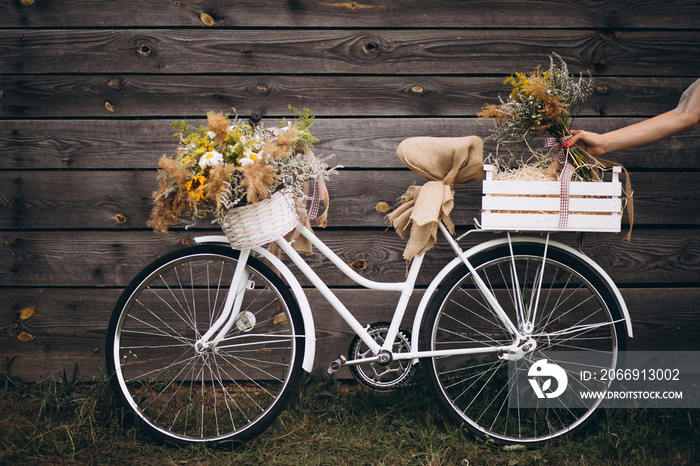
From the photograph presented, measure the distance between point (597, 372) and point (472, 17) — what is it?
211 cm

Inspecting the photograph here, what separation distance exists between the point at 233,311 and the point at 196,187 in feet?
2.02

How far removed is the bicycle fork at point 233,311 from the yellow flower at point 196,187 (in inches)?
16.6

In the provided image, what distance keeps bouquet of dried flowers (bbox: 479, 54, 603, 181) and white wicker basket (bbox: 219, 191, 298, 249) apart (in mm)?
967

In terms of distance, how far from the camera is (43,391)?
267 centimetres

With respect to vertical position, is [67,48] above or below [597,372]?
above

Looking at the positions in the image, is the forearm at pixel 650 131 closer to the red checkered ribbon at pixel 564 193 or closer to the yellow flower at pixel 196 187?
the red checkered ribbon at pixel 564 193

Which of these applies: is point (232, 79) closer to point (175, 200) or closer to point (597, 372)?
point (175, 200)

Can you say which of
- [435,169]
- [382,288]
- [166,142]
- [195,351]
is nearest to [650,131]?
[435,169]

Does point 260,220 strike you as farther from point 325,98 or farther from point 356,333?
point 325,98

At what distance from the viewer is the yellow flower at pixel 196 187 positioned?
176cm

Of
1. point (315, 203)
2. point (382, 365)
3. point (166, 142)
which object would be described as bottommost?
point (382, 365)

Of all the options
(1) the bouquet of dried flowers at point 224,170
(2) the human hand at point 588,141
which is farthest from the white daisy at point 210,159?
(2) the human hand at point 588,141

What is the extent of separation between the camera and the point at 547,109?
1.95 m

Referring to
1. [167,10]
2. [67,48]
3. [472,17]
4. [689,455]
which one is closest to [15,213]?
[67,48]
